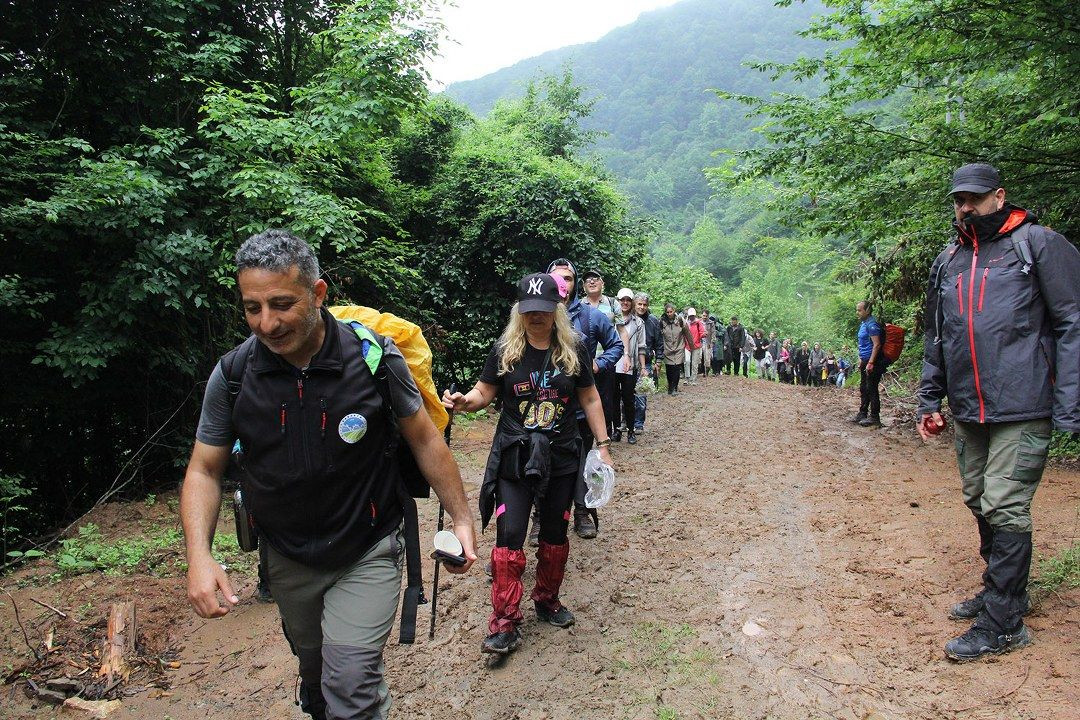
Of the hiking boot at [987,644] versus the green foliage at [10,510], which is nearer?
the hiking boot at [987,644]

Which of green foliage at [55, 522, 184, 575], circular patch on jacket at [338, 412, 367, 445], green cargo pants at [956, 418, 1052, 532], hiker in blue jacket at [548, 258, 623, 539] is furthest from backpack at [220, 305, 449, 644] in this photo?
green foliage at [55, 522, 184, 575]

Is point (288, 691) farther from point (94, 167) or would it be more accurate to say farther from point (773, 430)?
point (773, 430)

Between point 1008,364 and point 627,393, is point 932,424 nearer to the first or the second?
point 1008,364

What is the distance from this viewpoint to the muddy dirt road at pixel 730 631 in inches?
135

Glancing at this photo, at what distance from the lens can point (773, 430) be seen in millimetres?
11422

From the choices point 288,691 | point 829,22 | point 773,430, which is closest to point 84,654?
point 288,691

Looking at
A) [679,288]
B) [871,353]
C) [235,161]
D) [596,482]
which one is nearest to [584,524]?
[596,482]

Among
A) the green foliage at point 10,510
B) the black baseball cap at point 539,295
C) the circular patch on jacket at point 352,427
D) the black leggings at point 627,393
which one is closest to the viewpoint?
the circular patch on jacket at point 352,427

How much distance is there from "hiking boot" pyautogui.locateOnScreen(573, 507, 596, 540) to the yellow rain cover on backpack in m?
3.18

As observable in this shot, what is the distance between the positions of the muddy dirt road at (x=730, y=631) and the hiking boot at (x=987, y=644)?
0.22 feet

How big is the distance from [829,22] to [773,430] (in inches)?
260

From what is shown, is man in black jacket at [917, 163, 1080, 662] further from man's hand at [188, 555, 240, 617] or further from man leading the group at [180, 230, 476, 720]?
man's hand at [188, 555, 240, 617]

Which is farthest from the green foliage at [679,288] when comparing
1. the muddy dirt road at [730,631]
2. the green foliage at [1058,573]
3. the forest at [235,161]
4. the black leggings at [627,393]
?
the green foliage at [1058,573]

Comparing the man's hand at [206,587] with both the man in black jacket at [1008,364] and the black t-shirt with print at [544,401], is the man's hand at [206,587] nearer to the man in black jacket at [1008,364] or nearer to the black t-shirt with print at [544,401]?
the black t-shirt with print at [544,401]
